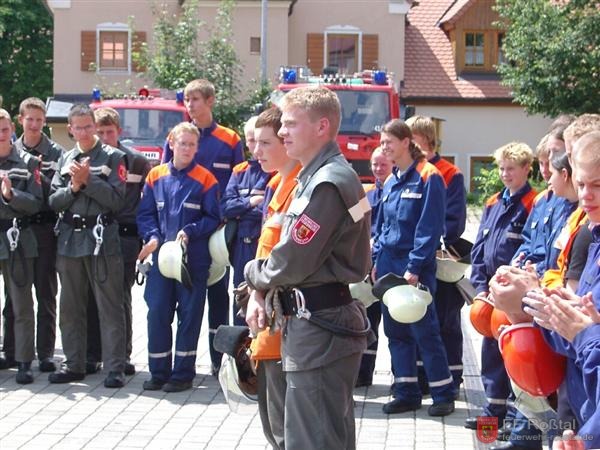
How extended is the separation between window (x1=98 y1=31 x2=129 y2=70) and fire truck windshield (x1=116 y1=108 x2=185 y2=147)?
1889 centimetres

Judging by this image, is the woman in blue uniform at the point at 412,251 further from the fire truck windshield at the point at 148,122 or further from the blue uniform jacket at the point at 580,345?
the fire truck windshield at the point at 148,122

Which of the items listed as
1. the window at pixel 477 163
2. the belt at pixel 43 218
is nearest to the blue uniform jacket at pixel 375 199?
the belt at pixel 43 218

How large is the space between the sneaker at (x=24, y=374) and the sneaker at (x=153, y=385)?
93 cm

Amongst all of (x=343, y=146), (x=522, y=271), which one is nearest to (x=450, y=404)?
(x=522, y=271)

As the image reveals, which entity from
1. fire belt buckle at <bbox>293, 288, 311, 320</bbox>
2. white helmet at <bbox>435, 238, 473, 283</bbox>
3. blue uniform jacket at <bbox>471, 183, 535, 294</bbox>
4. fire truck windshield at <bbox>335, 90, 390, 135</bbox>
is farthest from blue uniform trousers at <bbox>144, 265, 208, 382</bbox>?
fire truck windshield at <bbox>335, 90, 390, 135</bbox>

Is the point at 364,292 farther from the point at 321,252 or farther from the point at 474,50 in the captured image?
the point at 474,50

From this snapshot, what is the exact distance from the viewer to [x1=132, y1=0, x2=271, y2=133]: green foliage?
3203 centimetres

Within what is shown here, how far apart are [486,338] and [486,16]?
34.9 meters

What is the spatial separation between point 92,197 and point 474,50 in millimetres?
34714

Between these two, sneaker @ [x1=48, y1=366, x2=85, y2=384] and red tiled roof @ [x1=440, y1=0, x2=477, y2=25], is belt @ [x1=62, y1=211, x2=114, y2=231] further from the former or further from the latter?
red tiled roof @ [x1=440, y1=0, x2=477, y2=25]

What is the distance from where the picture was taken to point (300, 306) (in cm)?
529

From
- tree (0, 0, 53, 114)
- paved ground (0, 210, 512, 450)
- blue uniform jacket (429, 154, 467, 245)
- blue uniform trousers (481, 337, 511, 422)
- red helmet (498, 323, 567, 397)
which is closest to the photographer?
red helmet (498, 323, 567, 397)

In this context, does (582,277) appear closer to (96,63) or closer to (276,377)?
(276,377)

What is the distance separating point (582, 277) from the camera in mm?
4516
